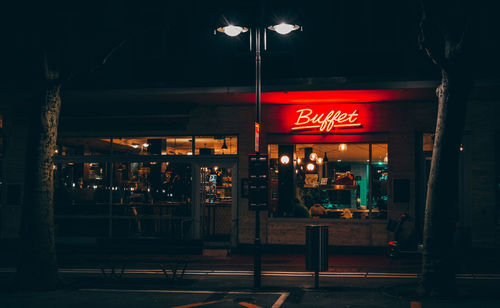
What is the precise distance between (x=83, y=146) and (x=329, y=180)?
26.3 ft

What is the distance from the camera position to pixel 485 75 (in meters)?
13.1

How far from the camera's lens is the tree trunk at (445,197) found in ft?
27.9

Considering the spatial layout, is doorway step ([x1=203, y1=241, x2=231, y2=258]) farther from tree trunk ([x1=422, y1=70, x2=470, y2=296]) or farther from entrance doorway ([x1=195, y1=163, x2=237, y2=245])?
tree trunk ([x1=422, y1=70, x2=470, y2=296])

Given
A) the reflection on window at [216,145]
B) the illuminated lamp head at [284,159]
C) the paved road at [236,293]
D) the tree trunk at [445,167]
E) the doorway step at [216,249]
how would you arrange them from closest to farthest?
1. the paved road at [236,293]
2. the tree trunk at [445,167]
3. the doorway step at [216,249]
4. the illuminated lamp head at [284,159]
5. the reflection on window at [216,145]

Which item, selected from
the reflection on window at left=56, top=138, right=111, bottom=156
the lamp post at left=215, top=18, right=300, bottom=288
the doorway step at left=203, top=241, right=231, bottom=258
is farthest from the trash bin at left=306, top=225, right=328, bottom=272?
the reflection on window at left=56, top=138, right=111, bottom=156

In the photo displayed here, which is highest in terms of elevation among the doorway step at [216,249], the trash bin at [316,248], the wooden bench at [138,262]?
the trash bin at [316,248]

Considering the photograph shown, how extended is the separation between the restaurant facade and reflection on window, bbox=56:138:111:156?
1.6 inches

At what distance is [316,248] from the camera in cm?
952

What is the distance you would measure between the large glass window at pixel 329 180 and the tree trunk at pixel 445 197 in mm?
6033

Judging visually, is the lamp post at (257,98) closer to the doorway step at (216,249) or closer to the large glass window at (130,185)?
the doorway step at (216,249)

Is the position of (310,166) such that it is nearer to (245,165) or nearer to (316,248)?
(245,165)

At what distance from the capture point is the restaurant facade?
555 inches

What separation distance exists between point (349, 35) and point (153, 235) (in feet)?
28.2

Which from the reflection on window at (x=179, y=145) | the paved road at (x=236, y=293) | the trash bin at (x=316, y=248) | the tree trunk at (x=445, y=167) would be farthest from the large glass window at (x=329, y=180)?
the tree trunk at (x=445, y=167)
